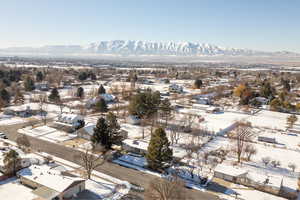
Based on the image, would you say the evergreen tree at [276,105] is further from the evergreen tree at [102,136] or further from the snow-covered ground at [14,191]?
the snow-covered ground at [14,191]

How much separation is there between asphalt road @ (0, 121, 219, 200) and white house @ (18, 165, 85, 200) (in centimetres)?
362

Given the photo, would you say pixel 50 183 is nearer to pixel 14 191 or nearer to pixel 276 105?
pixel 14 191

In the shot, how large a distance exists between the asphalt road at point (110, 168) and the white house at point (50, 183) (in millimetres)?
3622

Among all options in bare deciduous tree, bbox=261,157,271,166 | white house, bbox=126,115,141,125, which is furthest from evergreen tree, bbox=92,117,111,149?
bare deciduous tree, bbox=261,157,271,166

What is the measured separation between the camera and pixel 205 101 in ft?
161

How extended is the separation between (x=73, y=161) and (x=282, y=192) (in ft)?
58.6

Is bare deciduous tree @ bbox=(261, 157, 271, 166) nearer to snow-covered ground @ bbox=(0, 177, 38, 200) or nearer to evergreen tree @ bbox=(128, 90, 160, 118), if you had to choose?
evergreen tree @ bbox=(128, 90, 160, 118)

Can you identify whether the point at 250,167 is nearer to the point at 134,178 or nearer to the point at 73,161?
the point at 134,178

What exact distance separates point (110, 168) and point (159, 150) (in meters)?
4.90

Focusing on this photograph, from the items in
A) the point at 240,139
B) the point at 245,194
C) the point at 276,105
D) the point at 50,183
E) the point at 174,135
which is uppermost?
the point at 240,139

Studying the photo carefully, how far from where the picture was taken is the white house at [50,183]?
1557 cm

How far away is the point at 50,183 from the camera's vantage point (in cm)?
1644

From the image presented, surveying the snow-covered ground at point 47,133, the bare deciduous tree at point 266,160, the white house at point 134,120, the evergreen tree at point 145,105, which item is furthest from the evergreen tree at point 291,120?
the snow-covered ground at point 47,133

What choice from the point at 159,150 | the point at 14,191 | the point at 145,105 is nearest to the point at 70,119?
the point at 145,105
